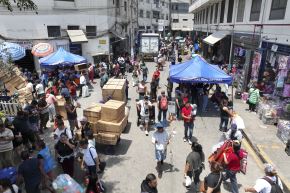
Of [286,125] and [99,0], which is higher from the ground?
[99,0]

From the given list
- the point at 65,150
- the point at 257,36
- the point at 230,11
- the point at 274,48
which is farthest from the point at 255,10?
the point at 65,150

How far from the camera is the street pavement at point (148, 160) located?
7423 millimetres

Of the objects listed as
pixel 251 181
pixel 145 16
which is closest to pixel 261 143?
pixel 251 181

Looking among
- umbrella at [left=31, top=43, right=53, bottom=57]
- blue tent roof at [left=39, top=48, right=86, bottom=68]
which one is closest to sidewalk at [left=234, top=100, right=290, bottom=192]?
blue tent roof at [left=39, top=48, right=86, bottom=68]

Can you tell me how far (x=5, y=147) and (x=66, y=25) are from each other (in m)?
17.9

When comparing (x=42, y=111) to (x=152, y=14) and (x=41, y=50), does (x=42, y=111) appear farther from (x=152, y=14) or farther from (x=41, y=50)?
(x=152, y=14)

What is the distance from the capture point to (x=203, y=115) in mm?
13070

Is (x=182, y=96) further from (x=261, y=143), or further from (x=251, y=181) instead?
(x=251, y=181)

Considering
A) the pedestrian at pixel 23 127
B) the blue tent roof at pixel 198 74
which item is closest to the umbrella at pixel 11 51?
the pedestrian at pixel 23 127

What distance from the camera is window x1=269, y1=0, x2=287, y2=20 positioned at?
40.3 ft

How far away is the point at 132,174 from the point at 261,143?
16.8 ft

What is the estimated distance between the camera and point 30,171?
5945 millimetres

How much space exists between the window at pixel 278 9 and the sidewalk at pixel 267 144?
16.0 ft

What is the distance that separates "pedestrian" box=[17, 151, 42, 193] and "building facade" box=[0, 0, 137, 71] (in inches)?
695
